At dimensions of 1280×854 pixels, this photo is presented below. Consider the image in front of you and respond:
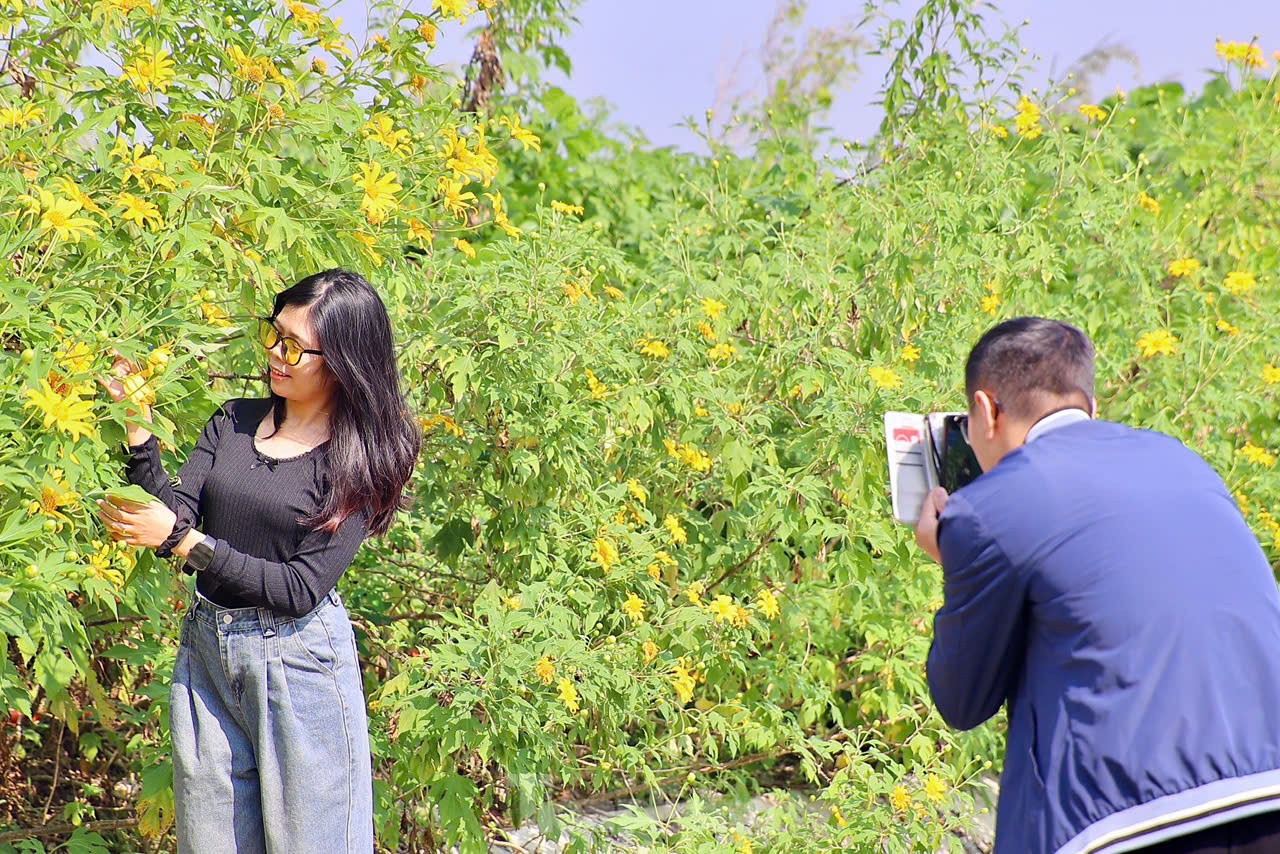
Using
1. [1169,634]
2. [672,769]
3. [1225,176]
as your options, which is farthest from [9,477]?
[1225,176]

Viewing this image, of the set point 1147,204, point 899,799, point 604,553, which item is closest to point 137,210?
point 604,553

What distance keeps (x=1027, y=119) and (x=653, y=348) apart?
147 centimetres

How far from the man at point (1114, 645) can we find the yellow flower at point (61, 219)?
1.25 meters

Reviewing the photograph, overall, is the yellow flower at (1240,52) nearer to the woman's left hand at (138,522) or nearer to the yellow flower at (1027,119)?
the yellow flower at (1027,119)

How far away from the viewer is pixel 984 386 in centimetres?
190

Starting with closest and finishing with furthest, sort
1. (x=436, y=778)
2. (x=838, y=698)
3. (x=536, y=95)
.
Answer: (x=436, y=778), (x=838, y=698), (x=536, y=95)

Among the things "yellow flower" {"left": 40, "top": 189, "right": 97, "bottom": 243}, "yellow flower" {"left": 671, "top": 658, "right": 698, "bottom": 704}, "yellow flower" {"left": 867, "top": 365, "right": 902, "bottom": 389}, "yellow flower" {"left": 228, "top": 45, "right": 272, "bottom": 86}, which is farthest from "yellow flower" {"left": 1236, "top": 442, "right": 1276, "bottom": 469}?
"yellow flower" {"left": 40, "top": 189, "right": 97, "bottom": 243}

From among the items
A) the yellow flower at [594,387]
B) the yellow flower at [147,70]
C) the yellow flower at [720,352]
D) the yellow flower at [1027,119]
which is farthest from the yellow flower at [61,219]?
the yellow flower at [1027,119]

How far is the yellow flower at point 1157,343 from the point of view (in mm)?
3916

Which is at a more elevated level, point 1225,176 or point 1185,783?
point 1225,176

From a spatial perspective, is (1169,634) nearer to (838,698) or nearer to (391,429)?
(391,429)

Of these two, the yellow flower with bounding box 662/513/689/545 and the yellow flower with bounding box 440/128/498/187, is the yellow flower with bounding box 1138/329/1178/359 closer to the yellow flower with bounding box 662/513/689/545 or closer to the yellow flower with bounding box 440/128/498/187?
the yellow flower with bounding box 662/513/689/545

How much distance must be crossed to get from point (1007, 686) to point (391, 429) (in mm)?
1041

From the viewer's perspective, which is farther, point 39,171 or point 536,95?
point 536,95
